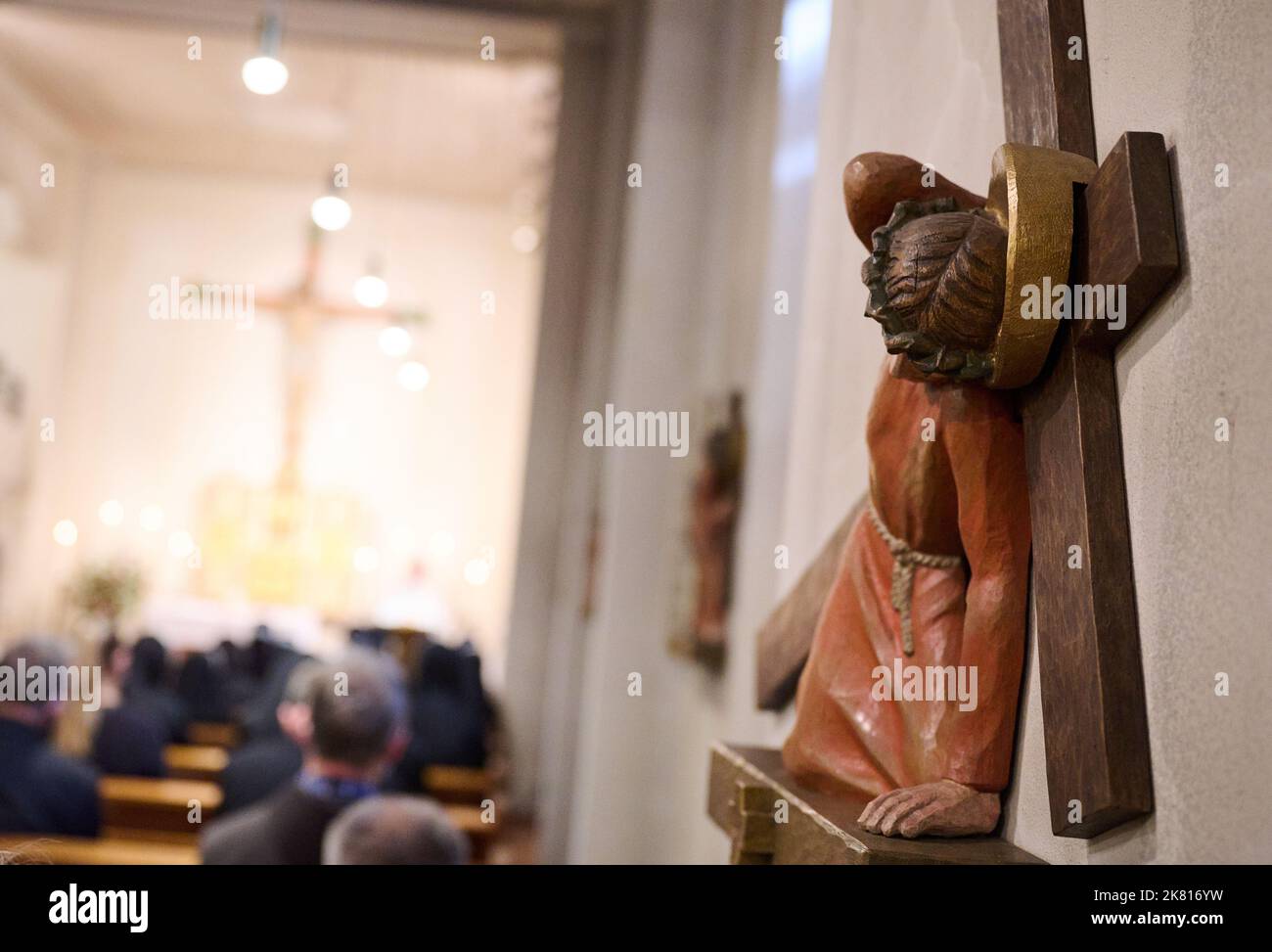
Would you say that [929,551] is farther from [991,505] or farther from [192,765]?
[192,765]

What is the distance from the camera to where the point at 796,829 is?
1.38 meters

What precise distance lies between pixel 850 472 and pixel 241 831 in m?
2.26

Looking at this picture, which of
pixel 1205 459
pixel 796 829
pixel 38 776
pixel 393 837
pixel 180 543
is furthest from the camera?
pixel 180 543

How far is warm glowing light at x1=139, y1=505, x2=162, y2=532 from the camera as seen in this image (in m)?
13.4

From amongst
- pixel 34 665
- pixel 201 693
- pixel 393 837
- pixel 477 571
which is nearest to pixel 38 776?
pixel 34 665

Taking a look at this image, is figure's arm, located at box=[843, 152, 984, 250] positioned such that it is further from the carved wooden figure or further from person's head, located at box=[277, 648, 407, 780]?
person's head, located at box=[277, 648, 407, 780]

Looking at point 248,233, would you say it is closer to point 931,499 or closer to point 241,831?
point 241,831

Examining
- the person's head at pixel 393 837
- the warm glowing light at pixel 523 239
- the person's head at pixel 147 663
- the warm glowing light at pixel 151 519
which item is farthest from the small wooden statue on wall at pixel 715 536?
the warm glowing light at pixel 151 519

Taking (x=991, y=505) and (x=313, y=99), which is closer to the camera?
(x=991, y=505)

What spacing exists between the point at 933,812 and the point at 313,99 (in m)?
11.9

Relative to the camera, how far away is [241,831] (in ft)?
11.4

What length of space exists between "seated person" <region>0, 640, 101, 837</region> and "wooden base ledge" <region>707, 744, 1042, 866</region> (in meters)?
3.23

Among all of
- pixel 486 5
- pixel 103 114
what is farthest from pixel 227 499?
pixel 486 5

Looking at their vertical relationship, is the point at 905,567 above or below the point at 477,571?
below
